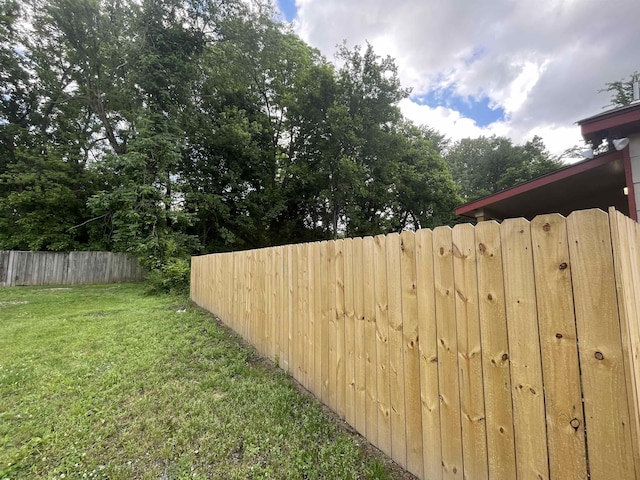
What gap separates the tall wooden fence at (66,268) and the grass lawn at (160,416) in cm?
973

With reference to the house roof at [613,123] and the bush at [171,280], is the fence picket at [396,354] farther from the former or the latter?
the bush at [171,280]

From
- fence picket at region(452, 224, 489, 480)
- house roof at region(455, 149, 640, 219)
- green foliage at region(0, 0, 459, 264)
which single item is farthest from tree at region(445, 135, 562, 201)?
fence picket at region(452, 224, 489, 480)

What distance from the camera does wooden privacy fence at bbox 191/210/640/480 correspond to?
40.4 inches

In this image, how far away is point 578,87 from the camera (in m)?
11.9

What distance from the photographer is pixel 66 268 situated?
1270 cm

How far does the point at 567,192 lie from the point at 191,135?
1594cm

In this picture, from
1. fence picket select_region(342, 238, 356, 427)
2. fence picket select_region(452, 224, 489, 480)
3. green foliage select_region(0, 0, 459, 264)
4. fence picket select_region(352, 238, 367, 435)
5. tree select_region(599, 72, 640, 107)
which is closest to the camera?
fence picket select_region(452, 224, 489, 480)

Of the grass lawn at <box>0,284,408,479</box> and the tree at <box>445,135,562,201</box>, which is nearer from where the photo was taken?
the grass lawn at <box>0,284,408,479</box>

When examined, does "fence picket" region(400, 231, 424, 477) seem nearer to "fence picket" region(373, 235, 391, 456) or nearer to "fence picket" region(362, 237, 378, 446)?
"fence picket" region(373, 235, 391, 456)

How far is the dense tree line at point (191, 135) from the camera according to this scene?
502 inches

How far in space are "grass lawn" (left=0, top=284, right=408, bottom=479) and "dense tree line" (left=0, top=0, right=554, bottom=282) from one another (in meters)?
8.05

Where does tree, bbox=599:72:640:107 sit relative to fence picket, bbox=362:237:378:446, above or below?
above

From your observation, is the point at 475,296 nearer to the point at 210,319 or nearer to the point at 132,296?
the point at 210,319

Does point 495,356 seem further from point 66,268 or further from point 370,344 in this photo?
point 66,268
